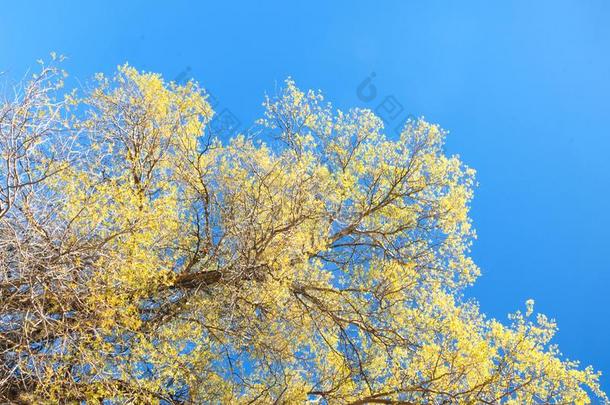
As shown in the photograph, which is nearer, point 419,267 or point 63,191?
point 63,191

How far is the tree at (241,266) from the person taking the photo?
6.32m

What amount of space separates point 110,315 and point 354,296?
4559mm

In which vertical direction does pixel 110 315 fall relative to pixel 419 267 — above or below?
below

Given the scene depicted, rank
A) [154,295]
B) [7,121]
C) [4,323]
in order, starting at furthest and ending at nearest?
[154,295], [4,323], [7,121]

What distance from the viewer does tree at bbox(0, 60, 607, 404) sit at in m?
6.32

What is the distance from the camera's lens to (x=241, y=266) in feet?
24.7

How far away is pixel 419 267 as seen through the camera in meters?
9.61

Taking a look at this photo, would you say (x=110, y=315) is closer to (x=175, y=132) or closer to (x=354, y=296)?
(x=175, y=132)

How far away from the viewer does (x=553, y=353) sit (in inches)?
281

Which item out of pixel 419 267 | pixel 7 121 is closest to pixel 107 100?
pixel 7 121

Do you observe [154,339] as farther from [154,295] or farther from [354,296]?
[354,296]

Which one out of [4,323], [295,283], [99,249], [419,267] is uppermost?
[419,267]

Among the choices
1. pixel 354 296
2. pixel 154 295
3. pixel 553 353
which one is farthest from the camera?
pixel 354 296

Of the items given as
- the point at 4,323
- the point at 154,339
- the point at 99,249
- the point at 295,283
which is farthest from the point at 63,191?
the point at 295,283
